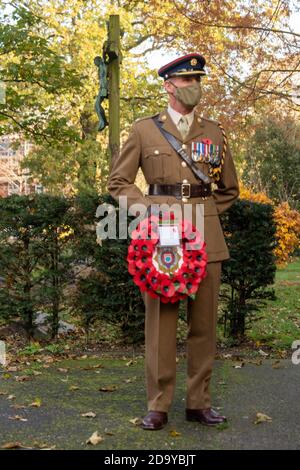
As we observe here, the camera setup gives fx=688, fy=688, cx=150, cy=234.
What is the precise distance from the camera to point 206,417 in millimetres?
4320

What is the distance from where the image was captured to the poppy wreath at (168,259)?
4.08m

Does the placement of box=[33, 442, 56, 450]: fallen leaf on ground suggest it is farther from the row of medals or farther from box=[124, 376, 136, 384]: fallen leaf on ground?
the row of medals

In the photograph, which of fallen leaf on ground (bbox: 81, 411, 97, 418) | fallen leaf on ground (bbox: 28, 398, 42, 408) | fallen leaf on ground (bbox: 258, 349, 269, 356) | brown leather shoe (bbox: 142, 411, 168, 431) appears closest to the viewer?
brown leather shoe (bbox: 142, 411, 168, 431)

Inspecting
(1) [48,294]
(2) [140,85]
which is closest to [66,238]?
(1) [48,294]

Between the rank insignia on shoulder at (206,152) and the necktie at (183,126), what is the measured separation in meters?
0.09

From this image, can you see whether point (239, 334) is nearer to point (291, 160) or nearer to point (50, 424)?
point (50, 424)

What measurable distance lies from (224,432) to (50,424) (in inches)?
44.0

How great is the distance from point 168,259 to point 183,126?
88 cm

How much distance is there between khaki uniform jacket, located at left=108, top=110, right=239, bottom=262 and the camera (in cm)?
430

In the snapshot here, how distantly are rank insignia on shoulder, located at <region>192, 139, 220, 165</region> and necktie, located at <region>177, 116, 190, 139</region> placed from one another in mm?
85

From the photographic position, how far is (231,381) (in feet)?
18.3

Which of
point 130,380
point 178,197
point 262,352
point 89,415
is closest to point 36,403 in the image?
point 89,415
